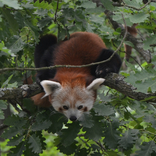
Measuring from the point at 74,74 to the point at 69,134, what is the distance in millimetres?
748

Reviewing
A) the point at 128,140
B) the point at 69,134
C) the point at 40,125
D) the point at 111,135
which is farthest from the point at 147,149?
the point at 40,125

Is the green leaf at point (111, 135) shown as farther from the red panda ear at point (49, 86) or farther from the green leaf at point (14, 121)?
the green leaf at point (14, 121)

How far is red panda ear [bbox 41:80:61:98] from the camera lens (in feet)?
8.36

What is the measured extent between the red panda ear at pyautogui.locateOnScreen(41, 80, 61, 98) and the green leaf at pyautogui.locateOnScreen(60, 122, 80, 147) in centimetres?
48

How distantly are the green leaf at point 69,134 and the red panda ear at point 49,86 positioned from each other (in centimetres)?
48

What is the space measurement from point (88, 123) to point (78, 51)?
102cm

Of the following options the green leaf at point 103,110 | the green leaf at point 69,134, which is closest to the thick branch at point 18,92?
the green leaf at point 69,134

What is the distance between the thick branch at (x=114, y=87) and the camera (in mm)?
2322

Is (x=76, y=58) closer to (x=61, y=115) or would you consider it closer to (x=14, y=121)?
(x=61, y=115)

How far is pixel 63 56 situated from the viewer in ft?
9.89

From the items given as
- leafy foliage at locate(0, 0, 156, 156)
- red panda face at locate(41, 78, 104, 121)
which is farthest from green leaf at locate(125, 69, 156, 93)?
red panda face at locate(41, 78, 104, 121)

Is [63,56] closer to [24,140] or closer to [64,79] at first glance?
[64,79]

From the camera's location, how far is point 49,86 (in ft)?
8.70

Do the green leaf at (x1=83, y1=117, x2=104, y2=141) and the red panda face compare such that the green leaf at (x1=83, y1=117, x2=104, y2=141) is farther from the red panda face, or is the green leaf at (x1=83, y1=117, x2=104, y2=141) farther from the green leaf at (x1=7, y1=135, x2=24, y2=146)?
the green leaf at (x1=7, y1=135, x2=24, y2=146)
